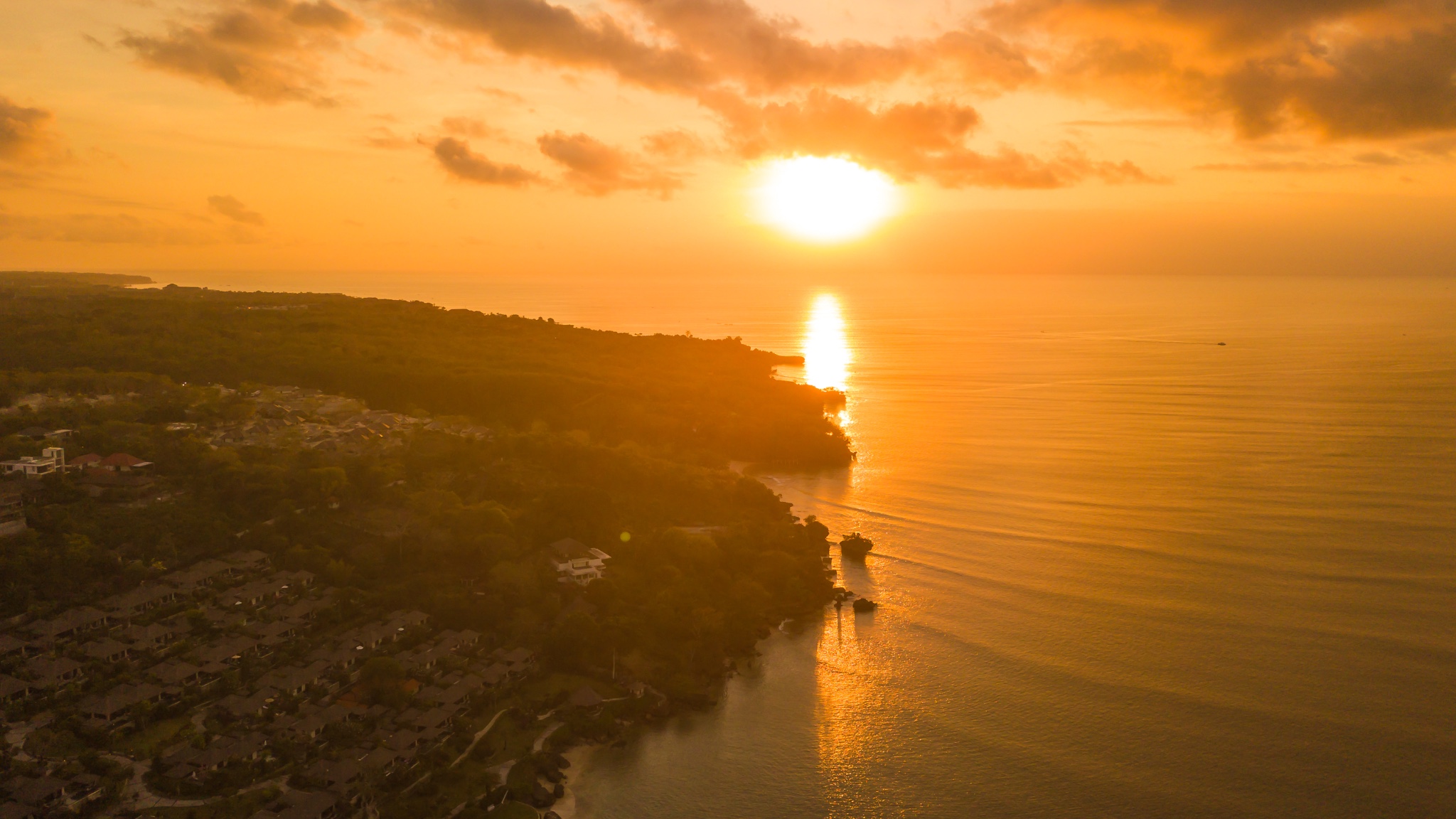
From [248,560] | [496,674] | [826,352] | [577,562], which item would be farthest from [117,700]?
[826,352]

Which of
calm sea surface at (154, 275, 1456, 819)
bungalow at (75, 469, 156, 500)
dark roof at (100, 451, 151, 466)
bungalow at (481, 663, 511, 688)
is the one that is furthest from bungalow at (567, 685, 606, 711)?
dark roof at (100, 451, 151, 466)

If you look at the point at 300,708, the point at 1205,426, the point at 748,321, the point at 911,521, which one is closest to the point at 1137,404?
the point at 1205,426

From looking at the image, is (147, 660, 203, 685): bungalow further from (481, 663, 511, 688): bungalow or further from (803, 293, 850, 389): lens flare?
(803, 293, 850, 389): lens flare

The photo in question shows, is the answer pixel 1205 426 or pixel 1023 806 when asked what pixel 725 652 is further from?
pixel 1205 426

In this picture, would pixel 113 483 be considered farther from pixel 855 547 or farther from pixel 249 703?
pixel 855 547

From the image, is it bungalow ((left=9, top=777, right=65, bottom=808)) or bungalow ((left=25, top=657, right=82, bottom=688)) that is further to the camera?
bungalow ((left=25, top=657, right=82, bottom=688))

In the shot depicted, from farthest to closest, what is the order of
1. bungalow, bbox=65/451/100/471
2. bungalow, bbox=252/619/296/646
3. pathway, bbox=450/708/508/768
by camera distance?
bungalow, bbox=65/451/100/471
bungalow, bbox=252/619/296/646
pathway, bbox=450/708/508/768

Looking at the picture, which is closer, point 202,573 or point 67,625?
point 67,625
